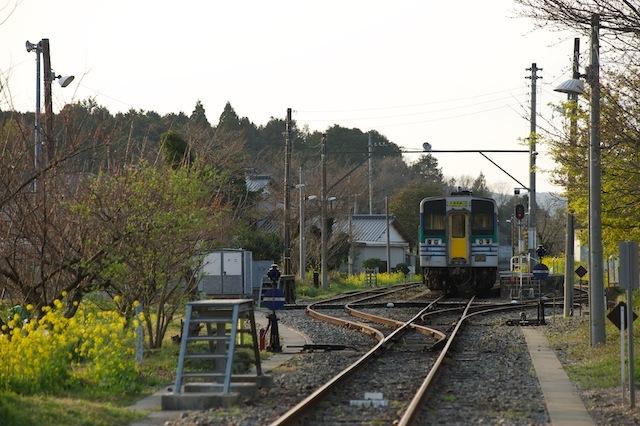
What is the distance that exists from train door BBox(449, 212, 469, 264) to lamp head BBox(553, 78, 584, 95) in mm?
21101

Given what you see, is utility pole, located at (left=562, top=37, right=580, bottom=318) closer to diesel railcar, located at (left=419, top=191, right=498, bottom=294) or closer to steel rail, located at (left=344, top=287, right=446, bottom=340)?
steel rail, located at (left=344, top=287, right=446, bottom=340)

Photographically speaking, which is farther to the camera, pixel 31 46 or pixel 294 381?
pixel 31 46

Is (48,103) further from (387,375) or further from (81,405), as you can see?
(81,405)

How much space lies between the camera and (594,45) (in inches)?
672

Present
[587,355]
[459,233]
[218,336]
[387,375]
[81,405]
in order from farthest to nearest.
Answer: [459,233]
[587,355]
[387,375]
[218,336]
[81,405]

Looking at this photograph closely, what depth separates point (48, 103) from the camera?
66.1 feet

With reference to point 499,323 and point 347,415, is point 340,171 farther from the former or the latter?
point 347,415

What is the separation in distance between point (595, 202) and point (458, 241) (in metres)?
21.3

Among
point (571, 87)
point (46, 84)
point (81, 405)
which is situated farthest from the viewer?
point (46, 84)

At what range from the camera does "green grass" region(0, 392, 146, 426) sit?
11.9m

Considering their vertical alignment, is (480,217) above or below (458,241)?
above

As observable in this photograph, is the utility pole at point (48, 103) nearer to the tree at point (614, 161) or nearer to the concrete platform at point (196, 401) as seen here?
the concrete platform at point (196, 401)

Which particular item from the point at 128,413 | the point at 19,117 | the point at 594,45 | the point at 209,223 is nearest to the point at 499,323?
the point at 209,223

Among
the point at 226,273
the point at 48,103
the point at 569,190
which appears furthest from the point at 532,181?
the point at 48,103
